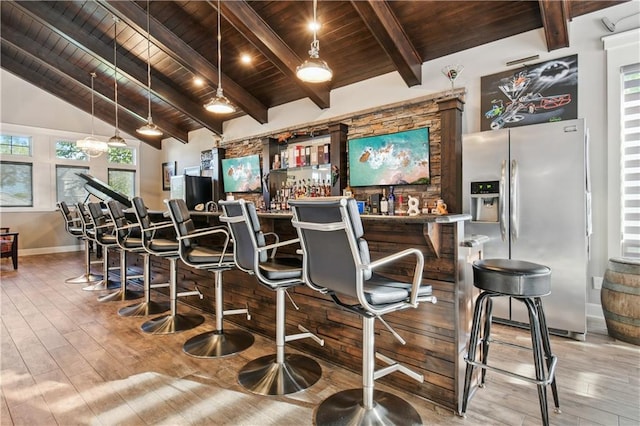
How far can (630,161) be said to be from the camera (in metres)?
3.15

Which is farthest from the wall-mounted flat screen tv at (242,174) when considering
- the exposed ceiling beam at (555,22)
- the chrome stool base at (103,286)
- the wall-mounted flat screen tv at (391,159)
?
the exposed ceiling beam at (555,22)

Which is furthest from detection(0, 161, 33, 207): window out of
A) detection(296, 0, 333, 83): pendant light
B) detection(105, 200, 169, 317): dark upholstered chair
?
detection(296, 0, 333, 83): pendant light

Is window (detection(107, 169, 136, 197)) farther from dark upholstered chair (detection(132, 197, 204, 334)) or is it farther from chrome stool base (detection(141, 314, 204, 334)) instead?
chrome stool base (detection(141, 314, 204, 334))

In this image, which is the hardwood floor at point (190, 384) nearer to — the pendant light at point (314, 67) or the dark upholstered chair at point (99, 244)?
the dark upholstered chair at point (99, 244)

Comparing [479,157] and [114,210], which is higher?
[479,157]

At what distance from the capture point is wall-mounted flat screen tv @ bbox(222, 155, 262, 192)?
6852mm

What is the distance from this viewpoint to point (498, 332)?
3156 millimetres

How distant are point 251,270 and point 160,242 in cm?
142

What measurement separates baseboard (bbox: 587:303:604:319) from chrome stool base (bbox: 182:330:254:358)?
341 cm

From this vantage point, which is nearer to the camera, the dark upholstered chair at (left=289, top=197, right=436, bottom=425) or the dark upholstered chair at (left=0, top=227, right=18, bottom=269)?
the dark upholstered chair at (left=289, top=197, right=436, bottom=425)

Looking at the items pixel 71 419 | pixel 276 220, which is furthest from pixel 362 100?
pixel 71 419

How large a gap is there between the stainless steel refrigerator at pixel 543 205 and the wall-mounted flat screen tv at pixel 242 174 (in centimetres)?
448

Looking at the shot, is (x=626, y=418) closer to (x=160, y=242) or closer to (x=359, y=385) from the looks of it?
(x=359, y=385)

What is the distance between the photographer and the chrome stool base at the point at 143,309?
3.53 m
